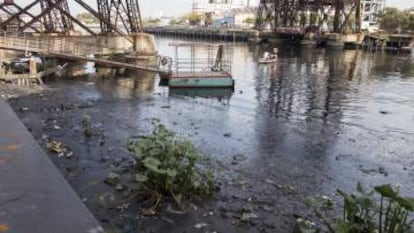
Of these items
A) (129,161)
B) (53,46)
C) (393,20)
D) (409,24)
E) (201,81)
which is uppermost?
(393,20)

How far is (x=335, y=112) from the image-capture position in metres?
19.8

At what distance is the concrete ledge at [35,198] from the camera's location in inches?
188

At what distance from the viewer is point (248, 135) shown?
14.8 m

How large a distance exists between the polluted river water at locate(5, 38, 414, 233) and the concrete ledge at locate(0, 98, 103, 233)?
1.28 metres

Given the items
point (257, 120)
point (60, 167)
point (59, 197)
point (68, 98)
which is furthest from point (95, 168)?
point (68, 98)

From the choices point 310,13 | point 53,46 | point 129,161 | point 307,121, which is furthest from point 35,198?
point 310,13

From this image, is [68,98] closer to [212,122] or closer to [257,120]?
[212,122]

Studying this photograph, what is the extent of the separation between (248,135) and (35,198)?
33.2ft

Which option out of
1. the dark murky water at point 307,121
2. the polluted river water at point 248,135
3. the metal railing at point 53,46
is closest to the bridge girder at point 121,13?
the metal railing at point 53,46

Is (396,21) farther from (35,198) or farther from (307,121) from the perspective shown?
(35,198)

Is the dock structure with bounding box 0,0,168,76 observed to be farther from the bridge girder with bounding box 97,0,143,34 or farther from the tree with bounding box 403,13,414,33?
the tree with bounding box 403,13,414,33

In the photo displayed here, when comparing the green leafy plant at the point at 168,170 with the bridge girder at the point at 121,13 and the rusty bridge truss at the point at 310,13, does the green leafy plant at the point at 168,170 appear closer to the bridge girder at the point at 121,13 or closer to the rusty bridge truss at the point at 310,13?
the bridge girder at the point at 121,13

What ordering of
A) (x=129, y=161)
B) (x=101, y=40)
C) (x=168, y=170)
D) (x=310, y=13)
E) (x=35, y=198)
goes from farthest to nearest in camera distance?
(x=310, y=13) < (x=101, y=40) < (x=129, y=161) < (x=168, y=170) < (x=35, y=198)

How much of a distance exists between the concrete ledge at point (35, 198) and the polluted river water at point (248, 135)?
1.28 m
